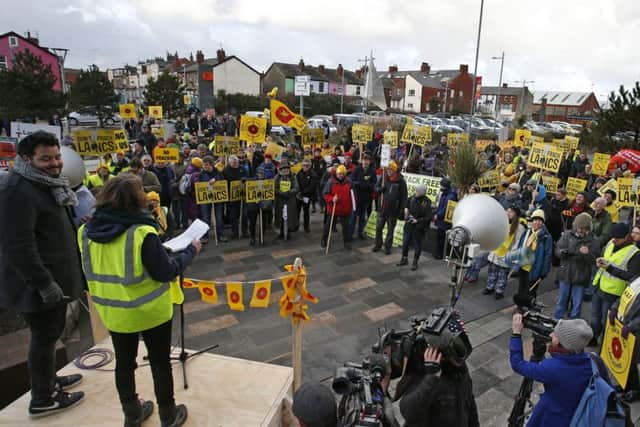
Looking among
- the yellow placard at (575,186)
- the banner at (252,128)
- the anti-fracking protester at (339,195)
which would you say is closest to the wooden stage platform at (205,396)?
the anti-fracking protester at (339,195)

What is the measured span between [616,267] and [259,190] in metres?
6.16

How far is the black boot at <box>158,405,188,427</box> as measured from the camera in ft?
9.50

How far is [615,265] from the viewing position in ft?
15.9

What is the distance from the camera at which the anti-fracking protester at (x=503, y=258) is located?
20.8 feet

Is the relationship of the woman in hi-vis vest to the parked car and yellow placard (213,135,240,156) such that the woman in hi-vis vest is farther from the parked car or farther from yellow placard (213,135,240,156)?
the parked car

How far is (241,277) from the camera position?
283 inches

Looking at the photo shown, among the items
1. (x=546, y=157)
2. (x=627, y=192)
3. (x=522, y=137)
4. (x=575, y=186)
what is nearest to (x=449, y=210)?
(x=627, y=192)

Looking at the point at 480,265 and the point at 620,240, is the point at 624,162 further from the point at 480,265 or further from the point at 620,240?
the point at 620,240

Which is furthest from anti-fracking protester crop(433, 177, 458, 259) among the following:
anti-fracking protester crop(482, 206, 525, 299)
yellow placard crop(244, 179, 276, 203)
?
yellow placard crop(244, 179, 276, 203)

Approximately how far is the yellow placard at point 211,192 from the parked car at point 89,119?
29354 millimetres

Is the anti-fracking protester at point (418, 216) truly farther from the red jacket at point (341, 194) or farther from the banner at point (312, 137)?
the banner at point (312, 137)

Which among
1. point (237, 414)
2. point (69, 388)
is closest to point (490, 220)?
point (237, 414)

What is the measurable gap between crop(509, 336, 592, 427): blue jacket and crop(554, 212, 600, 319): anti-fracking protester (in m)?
3.31

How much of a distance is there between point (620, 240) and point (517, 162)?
926 cm
